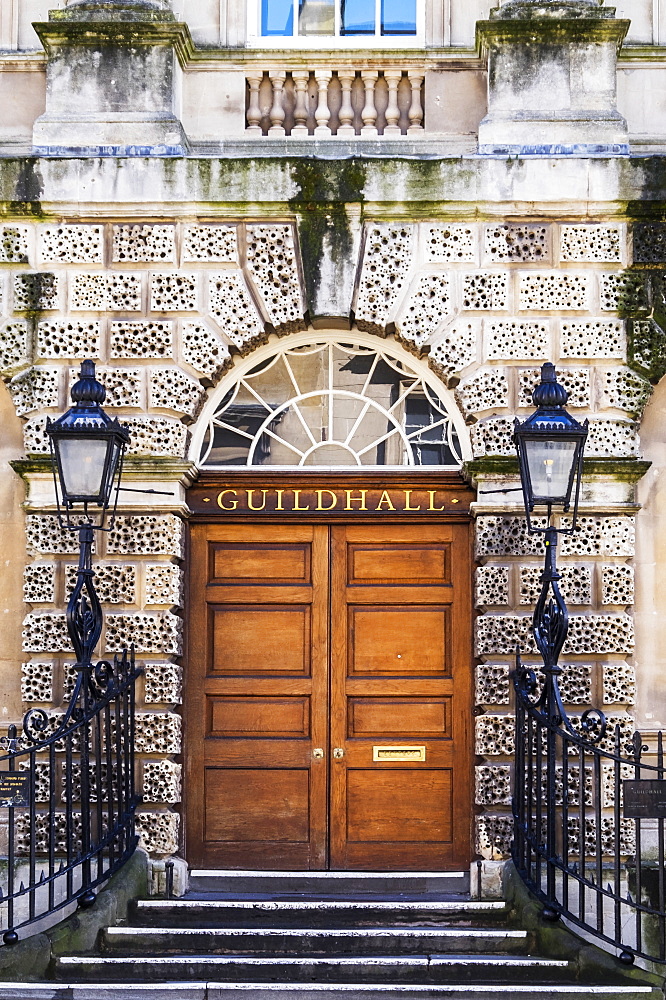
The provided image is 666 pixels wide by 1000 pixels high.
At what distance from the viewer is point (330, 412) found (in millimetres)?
9469

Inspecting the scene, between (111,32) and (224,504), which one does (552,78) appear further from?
(224,504)

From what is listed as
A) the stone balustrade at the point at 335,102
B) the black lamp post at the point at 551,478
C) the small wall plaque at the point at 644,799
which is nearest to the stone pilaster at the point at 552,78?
the stone balustrade at the point at 335,102

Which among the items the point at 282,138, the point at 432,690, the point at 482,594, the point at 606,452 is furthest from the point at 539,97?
the point at 432,690

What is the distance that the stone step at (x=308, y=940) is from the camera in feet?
25.9

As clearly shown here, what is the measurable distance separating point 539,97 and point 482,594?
345 centimetres

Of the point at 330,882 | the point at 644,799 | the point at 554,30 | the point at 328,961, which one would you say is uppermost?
the point at 554,30

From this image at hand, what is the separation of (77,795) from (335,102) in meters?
5.16

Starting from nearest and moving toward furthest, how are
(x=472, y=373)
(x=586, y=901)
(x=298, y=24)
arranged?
(x=586, y=901) → (x=472, y=373) → (x=298, y=24)

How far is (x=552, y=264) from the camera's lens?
30.5ft

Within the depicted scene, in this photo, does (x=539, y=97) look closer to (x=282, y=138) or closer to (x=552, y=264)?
(x=552, y=264)

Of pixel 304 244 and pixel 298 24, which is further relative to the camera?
pixel 298 24

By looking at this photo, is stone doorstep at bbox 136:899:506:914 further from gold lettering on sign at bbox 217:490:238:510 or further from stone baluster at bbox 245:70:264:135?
stone baluster at bbox 245:70:264:135

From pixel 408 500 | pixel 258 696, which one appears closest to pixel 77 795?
pixel 258 696

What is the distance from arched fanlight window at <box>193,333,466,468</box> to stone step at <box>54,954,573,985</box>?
132 inches
